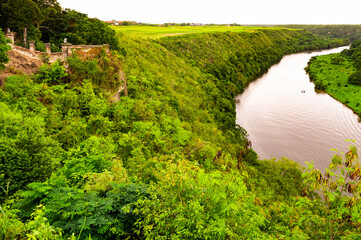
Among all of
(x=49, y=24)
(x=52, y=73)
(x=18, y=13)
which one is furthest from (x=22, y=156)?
(x=49, y=24)

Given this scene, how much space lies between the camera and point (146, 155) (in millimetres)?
14438

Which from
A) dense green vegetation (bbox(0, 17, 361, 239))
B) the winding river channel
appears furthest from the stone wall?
the winding river channel

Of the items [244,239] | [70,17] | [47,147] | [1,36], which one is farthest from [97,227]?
[70,17]

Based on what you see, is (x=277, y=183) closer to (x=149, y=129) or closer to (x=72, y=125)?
(x=149, y=129)

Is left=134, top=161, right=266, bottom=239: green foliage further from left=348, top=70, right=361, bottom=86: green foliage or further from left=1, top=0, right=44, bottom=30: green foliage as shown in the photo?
left=348, top=70, right=361, bottom=86: green foliage

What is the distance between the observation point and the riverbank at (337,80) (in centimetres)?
5217

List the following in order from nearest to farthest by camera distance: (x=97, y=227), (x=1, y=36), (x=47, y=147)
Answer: (x=97, y=227), (x=47, y=147), (x=1, y=36)

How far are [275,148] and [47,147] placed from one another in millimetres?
30378

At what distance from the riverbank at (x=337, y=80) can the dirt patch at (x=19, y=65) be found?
182ft

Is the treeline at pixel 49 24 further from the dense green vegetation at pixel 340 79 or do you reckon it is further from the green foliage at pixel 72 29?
the dense green vegetation at pixel 340 79

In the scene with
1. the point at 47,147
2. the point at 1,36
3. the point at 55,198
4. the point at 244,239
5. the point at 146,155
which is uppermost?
the point at 1,36

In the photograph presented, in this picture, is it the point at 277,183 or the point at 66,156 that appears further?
the point at 277,183

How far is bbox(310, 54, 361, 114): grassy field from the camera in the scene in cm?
5188

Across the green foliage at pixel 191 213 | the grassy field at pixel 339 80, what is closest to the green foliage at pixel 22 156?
the green foliage at pixel 191 213
